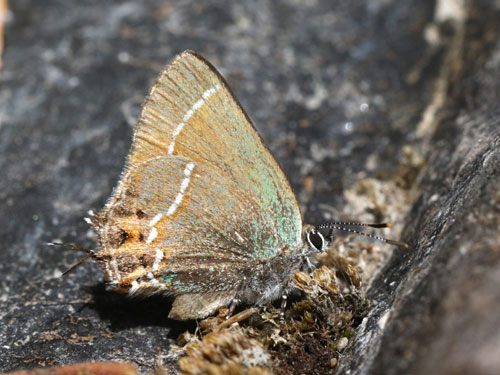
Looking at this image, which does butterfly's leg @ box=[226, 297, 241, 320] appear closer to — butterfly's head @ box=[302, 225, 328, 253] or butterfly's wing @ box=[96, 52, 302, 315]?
butterfly's wing @ box=[96, 52, 302, 315]


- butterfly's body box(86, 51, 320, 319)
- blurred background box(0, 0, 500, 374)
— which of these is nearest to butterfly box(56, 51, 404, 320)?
butterfly's body box(86, 51, 320, 319)

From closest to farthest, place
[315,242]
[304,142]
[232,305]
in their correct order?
[232,305] < [315,242] < [304,142]

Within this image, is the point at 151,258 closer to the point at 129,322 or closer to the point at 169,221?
the point at 169,221

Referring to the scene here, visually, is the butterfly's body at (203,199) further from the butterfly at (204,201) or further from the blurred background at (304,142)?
the blurred background at (304,142)

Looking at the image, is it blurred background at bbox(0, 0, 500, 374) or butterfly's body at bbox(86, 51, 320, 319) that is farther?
butterfly's body at bbox(86, 51, 320, 319)

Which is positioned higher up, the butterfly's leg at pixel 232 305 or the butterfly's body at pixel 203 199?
the butterfly's body at pixel 203 199

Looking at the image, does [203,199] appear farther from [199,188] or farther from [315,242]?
[315,242]

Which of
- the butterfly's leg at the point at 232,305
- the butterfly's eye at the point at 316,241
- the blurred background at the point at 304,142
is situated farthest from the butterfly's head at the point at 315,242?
the butterfly's leg at the point at 232,305

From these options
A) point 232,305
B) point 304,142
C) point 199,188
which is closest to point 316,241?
point 232,305
